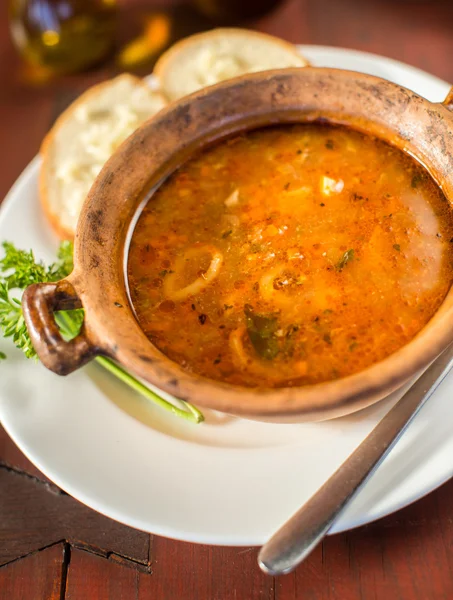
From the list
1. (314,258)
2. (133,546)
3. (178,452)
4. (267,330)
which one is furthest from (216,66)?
(133,546)

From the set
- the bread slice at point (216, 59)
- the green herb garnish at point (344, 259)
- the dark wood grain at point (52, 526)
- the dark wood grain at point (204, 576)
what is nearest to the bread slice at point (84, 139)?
the bread slice at point (216, 59)

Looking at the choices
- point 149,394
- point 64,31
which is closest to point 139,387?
point 149,394

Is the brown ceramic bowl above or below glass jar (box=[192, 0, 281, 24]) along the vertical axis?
below

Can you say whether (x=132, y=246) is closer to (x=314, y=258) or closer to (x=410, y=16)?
(x=314, y=258)

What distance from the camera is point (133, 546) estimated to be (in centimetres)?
197

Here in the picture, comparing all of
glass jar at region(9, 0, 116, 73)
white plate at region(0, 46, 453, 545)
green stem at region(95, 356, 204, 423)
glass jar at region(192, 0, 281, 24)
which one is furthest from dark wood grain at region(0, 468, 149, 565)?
glass jar at region(192, 0, 281, 24)

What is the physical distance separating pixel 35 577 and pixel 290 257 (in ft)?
3.66

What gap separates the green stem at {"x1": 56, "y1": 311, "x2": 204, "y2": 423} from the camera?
2018 millimetres

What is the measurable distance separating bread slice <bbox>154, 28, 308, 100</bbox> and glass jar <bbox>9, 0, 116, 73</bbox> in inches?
21.3

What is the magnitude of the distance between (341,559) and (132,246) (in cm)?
101

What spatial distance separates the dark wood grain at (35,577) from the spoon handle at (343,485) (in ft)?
2.17

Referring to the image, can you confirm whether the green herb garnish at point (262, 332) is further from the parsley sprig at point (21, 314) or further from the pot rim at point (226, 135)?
the parsley sprig at point (21, 314)

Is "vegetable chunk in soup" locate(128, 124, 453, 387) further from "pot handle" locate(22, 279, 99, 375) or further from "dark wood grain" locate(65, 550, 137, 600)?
"dark wood grain" locate(65, 550, 137, 600)

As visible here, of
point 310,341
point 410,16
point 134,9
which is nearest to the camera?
point 310,341
